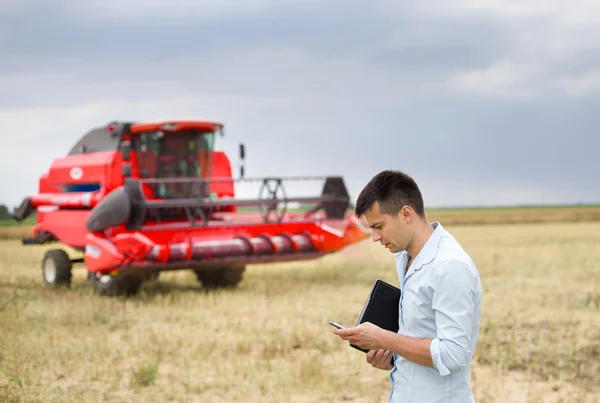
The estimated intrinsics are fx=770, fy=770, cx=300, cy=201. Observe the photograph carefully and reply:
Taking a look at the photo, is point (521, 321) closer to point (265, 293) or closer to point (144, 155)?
point (265, 293)

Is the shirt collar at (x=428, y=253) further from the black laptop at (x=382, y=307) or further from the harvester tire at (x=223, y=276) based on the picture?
the harvester tire at (x=223, y=276)

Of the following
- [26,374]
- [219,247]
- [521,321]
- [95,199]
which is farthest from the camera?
[95,199]

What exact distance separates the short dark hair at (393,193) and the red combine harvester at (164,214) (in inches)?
340

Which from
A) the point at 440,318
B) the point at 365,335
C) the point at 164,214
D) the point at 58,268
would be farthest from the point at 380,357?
the point at 58,268

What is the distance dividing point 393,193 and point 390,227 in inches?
4.2

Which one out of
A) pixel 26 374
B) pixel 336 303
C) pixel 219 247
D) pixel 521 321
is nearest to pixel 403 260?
pixel 26 374

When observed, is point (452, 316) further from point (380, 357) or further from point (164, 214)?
point (164, 214)

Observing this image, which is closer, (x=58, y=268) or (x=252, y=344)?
(x=252, y=344)

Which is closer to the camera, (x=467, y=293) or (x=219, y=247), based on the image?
(x=467, y=293)

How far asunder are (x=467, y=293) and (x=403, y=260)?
1.11ft

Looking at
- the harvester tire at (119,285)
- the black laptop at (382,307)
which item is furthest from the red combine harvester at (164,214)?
the black laptop at (382,307)

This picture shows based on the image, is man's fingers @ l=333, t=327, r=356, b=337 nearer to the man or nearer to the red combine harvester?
the man

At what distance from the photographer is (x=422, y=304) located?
2389 millimetres

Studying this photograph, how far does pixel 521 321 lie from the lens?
909 cm
